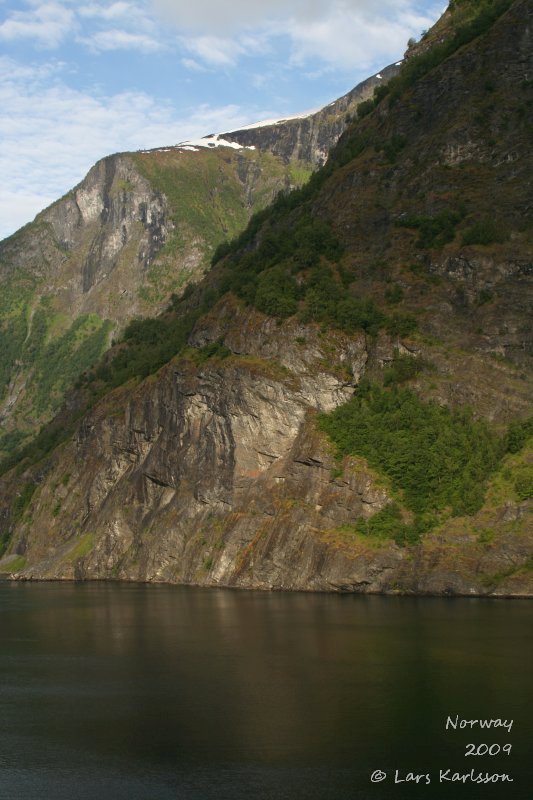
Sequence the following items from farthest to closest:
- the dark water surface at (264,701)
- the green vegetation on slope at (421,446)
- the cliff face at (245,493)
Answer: the green vegetation on slope at (421,446), the cliff face at (245,493), the dark water surface at (264,701)

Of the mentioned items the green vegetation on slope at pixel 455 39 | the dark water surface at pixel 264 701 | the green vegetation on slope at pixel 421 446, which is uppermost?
the green vegetation on slope at pixel 455 39

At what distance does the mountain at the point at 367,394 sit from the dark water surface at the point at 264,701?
16.8m

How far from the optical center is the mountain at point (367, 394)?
114062 millimetres

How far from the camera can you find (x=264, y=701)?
188 ft

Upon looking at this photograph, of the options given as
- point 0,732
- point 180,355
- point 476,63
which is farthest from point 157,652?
point 476,63

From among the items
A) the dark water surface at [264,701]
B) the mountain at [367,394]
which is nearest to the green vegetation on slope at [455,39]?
the mountain at [367,394]

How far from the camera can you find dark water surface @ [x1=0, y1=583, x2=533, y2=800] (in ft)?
141

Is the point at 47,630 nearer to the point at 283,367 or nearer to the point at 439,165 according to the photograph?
the point at 283,367

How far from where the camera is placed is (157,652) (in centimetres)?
7506

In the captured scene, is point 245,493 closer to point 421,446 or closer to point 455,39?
point 421,446

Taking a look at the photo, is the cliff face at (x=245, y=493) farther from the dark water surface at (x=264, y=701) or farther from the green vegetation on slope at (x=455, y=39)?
the green vegetation on slope at (x=455, y=39)

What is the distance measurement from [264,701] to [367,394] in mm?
79950

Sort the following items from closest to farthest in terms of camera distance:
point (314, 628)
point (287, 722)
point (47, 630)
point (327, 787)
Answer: point (327, 787) → point (287, 722) → point (314, 628) → point (47, 630)

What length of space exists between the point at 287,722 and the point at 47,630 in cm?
4548
